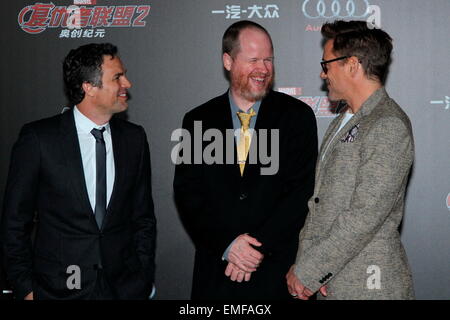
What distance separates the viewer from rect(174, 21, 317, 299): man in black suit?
8.47 feet

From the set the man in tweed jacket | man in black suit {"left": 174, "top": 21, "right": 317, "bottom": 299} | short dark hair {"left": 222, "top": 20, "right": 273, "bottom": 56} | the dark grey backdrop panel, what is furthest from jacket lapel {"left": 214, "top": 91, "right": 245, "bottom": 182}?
the dark grey backdrop panel

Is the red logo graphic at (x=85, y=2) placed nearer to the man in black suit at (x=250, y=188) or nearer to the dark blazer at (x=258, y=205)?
the man in black suit at (x=250, y=188)

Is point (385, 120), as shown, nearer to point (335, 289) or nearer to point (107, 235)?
point (335, 289)

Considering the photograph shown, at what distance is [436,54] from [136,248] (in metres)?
2.55

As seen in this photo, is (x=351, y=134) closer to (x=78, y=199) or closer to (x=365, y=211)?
(x=365, y=211)

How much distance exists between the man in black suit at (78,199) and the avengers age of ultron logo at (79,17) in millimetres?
1470

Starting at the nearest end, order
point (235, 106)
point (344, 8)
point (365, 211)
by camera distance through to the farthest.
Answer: point (365, 211) < point (235, 106) < point (344, 8)

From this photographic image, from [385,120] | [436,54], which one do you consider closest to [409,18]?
[436,54]

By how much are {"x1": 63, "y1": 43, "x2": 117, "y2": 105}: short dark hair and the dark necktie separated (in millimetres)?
218

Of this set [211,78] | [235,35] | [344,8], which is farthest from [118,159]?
[344,8]

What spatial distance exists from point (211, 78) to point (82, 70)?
154 cm

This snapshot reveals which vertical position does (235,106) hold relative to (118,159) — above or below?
above

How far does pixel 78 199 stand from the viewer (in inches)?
96.8
